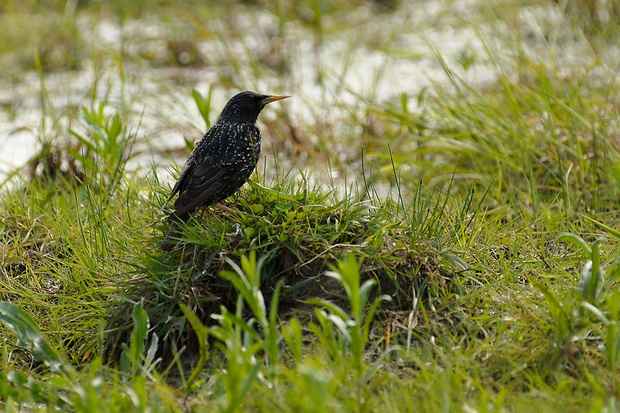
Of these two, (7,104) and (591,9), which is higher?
(591,9)

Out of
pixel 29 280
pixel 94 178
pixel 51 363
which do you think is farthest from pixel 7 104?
pixel 51 363

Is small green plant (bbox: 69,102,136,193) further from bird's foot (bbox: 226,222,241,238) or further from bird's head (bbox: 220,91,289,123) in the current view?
bird's foot (bbox: 226,222,241,238)

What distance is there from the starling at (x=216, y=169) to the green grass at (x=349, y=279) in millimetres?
83

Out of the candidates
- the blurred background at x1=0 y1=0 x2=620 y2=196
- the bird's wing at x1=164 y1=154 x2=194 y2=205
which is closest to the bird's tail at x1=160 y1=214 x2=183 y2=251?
the bird's wing at x1=164 y1=154 x2=194 y2=205

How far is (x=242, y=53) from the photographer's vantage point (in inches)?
305

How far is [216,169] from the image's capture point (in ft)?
12.6

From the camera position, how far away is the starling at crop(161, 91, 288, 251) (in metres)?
3.71

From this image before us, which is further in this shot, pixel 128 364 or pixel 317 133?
pixel 317 133

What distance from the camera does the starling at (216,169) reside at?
12.2 ft

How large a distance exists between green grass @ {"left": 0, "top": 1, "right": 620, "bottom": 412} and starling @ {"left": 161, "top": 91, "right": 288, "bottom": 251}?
A: 3.3 inches

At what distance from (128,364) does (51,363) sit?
0.28m

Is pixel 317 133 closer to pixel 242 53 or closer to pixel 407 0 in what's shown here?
pixel 242 53

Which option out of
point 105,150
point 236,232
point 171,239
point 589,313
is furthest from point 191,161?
point 589,313

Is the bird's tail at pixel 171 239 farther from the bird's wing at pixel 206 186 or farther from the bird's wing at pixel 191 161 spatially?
the bird's wing at pixel 191 161
